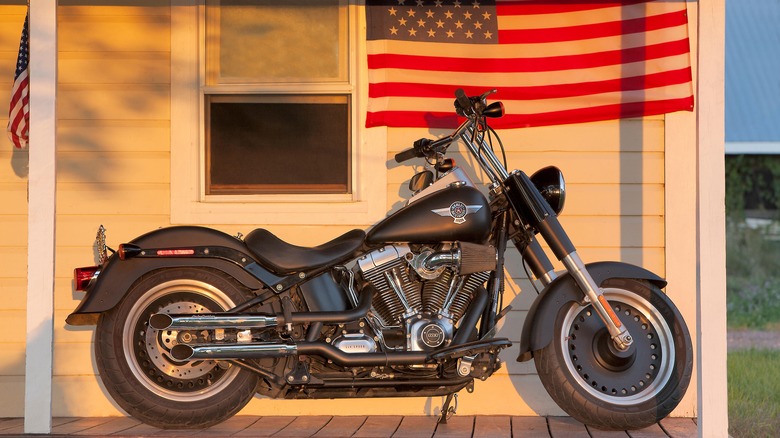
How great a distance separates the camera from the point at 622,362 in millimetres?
4883

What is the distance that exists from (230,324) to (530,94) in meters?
2.24

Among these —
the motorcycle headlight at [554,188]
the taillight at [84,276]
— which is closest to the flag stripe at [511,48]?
the motorcycle headlight at [554,188]

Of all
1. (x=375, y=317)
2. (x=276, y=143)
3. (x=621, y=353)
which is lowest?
(x=621, y=353)

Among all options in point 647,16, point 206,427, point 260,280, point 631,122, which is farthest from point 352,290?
point 647,16

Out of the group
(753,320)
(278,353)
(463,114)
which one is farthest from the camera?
(753,320)

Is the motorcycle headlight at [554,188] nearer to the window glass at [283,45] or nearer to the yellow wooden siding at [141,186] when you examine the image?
the yellow wooden siding at [141,186]

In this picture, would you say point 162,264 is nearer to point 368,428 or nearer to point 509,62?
point 368,428

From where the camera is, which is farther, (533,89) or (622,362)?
(533,89)

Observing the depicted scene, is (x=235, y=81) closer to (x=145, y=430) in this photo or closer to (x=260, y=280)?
(x=260, y=280)

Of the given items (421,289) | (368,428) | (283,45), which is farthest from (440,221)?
(283,45)

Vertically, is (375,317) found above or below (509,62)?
A: below

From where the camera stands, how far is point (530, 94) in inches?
225

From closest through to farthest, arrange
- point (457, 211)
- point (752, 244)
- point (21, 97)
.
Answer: point (457, 211), point (21, 97), point (752, 244)

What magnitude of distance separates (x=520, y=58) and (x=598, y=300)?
5.43ft
